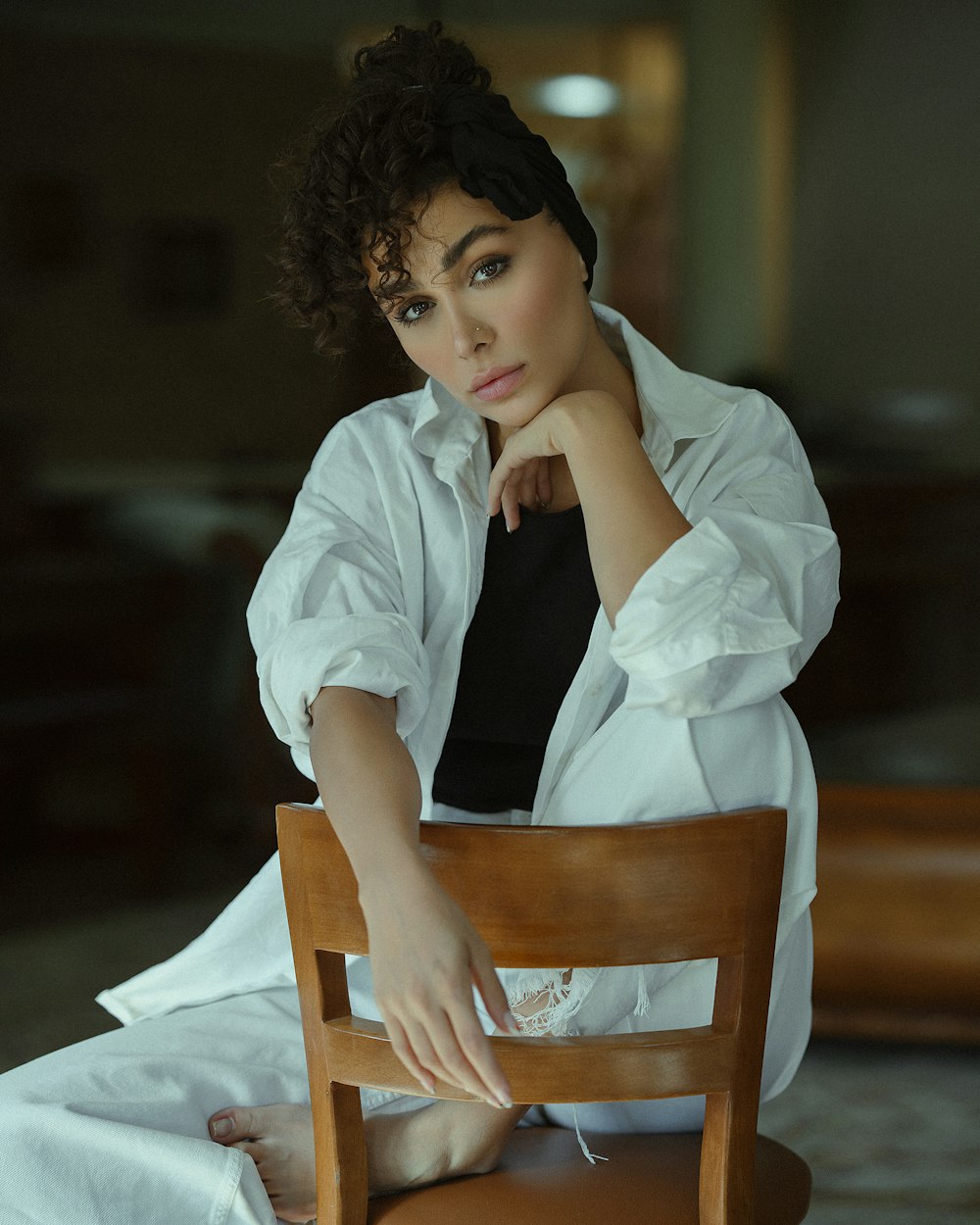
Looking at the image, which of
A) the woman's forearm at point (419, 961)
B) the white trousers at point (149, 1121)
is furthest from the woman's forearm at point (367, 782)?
the white trousers at point (149, 1121)

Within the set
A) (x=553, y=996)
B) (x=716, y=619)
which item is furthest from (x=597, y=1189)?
(x=716, y=619)

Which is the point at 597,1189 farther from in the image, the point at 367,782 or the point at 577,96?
the point at 577,96

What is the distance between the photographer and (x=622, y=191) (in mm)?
2908

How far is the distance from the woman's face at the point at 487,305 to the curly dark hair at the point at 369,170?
2cm

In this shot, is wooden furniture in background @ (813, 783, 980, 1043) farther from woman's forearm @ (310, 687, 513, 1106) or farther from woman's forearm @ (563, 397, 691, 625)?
woman's forearm @ (310, 687, 513, 1106)

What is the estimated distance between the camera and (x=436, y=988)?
2.52ft

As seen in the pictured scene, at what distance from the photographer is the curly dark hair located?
1.11 meters

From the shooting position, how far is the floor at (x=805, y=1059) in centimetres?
194

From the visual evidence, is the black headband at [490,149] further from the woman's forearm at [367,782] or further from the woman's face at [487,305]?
the woman's forearm at [367,782]

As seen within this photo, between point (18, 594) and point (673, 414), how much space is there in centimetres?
207

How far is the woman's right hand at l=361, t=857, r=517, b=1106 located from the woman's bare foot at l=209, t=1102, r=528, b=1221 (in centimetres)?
22

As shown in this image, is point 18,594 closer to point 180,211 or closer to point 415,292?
point 180,211

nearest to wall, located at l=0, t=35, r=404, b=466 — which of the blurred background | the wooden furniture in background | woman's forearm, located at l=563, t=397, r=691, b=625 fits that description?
the blurred background

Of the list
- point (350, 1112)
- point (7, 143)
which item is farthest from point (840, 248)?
point (350, 1112)
